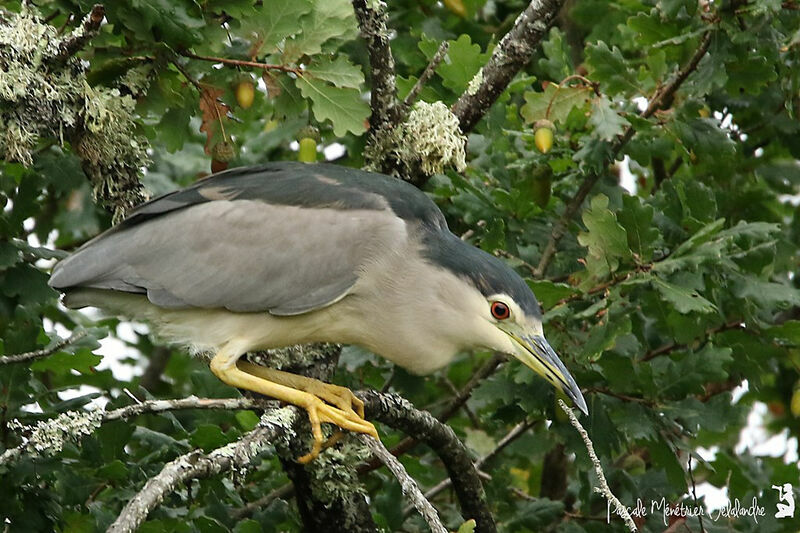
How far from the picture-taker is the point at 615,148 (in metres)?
4.43

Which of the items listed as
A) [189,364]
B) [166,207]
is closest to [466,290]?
[166,207]

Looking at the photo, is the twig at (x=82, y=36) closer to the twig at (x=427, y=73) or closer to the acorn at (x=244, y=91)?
the acorn at (x=244, y=91)

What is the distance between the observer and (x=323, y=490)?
12.7 feet

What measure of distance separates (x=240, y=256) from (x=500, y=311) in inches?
37.3

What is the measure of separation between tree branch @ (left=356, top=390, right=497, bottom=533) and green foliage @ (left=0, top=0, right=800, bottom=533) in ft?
1.24

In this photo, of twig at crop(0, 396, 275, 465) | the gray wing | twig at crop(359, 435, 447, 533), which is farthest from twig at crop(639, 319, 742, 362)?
twig at crop(0, 396, 275, 465)

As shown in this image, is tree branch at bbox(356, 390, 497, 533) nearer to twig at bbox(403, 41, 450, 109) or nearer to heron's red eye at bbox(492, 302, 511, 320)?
heron's red eye at bbox(492, 302, 511, 320)

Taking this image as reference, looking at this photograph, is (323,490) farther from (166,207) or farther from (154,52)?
(154,52)

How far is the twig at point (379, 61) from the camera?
4.05 m

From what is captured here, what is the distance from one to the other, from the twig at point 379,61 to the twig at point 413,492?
1323mm

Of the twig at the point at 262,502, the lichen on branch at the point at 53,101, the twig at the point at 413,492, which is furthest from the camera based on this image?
the twig at the point at 262,502

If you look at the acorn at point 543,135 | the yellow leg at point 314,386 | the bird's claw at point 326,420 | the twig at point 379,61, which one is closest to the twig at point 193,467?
the bird's claw at point 326,420

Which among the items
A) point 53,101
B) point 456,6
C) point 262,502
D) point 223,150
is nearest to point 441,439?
point 262,502

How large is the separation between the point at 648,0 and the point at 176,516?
2963 millimetres
